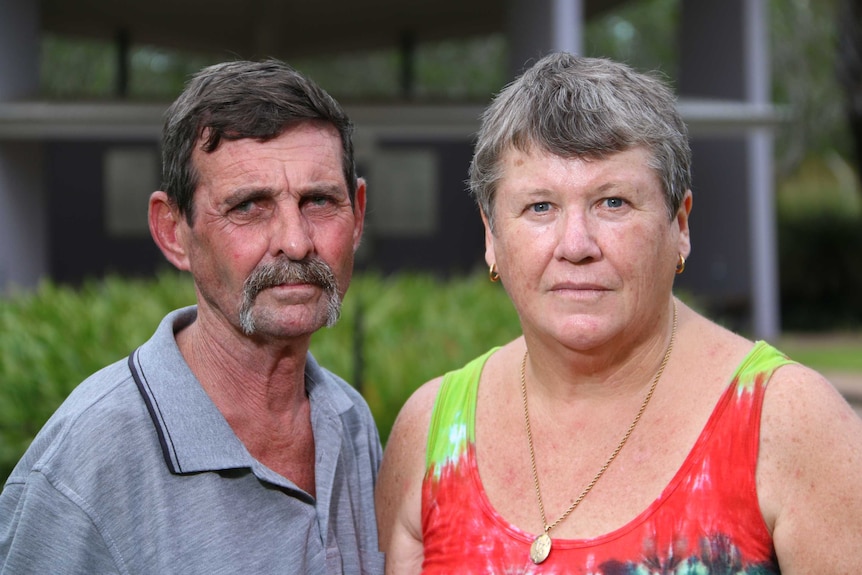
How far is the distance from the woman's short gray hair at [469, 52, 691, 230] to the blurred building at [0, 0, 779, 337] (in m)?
10.8

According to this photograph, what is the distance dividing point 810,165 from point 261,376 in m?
31.8

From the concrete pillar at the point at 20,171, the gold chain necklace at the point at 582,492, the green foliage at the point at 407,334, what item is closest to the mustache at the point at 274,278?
the gold chain necklace at the point at 582,492

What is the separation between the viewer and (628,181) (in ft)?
7.74

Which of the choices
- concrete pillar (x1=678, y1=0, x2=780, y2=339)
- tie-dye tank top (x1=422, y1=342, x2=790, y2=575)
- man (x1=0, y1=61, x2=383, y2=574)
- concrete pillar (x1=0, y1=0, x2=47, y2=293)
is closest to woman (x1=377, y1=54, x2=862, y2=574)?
tie-dye tank top (x1=422, y1=342, x2=790, y2=575)

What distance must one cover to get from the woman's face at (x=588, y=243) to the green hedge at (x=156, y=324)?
8.23ft

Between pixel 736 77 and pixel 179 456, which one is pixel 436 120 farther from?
pixel 179 456

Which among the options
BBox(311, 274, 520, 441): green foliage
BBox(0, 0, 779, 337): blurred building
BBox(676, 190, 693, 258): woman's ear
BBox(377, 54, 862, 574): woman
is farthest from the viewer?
BBox(0, 0, 779, 337): blurred building

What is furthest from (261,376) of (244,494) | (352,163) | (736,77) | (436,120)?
(736,77)

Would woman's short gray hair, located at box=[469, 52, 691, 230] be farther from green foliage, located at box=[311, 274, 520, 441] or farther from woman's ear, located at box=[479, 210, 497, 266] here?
green foliage, located at box=[311, 274, 520, 441]

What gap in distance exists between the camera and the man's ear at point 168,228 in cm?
270

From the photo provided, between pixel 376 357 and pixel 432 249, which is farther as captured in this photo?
pixel 432 249

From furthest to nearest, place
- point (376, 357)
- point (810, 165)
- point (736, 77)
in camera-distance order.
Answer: point (810, 165) → point (736, 77) → point (376, 357)

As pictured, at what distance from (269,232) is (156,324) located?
3.93 m

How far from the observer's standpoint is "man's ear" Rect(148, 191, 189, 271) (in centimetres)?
270
